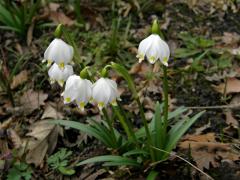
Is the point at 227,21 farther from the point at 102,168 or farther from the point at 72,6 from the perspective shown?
the point at 102,168

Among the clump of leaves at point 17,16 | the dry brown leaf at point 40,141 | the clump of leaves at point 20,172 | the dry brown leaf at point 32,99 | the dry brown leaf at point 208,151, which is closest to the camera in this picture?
the dry brown leaf at point 208,151

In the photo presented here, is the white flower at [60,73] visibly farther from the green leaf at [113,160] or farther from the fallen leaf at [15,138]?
the fallen leaf at [15,138]

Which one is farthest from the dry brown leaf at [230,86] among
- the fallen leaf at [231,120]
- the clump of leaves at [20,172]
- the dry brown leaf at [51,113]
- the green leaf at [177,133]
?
the clump of leaves at [20,172]

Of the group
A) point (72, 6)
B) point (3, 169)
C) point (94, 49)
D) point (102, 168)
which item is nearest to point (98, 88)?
point (102, 168)

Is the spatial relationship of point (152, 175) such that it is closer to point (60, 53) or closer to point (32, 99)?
point (60, 53)

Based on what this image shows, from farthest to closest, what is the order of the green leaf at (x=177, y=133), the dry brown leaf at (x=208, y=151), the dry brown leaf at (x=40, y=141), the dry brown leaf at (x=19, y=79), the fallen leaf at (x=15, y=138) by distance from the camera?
the dry brown leaf at (x=19, y=79), the fallen leaf at (x=15, y=138), the dry brown leaf at (x=40, y=141), the dry brown leaf at (x=208, y=151), the green leaf at (x=177, y=133)

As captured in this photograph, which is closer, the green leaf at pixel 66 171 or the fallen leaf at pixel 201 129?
the green leaf at pixel 66 171

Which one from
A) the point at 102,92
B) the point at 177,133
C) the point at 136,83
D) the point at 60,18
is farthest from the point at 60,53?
the point at 60,18

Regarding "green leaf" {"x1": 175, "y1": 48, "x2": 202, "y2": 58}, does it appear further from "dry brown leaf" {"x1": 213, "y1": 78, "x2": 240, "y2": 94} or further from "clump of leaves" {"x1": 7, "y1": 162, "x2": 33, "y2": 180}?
"clump of leaves" {"x1": 7, "y1": 162, "x2": 33, "y2": 180}
